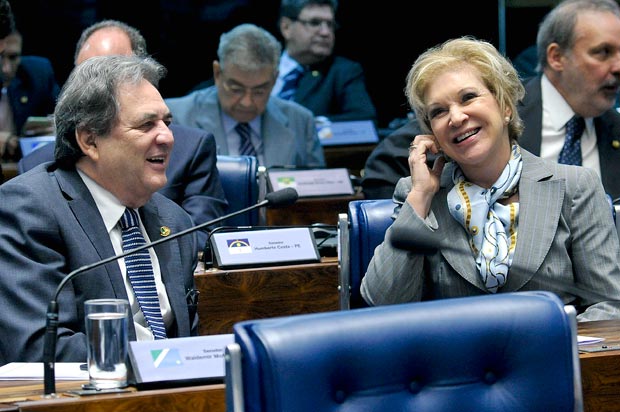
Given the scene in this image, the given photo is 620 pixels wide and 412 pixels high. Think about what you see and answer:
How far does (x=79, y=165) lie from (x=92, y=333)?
87 centimetres

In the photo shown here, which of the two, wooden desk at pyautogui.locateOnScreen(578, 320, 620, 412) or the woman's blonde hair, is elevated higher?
the woman's blonde hair

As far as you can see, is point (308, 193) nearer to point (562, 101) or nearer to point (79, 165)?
point (562, 101)

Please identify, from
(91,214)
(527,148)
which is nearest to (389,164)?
(527,148)

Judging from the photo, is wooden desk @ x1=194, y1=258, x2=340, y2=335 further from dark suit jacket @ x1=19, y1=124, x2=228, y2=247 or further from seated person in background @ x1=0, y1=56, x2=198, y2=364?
dark suit jacket @ x1=19, y1=124, x2=228, y2=247

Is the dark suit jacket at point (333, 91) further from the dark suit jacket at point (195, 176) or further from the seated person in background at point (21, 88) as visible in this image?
the dark suit jacket at point (195, 176)

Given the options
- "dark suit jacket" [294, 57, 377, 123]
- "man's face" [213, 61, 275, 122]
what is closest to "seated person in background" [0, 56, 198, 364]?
"man's face" [213, 61, 275, 122]

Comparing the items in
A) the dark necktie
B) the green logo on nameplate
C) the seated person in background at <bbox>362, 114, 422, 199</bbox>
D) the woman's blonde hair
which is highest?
the woman's blonde hair

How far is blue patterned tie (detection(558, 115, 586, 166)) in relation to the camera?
4.21m

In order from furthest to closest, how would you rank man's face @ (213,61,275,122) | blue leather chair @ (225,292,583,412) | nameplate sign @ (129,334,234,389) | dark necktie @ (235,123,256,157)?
1. dark necktie @ (235,123,256,157)
2. man's face @ (213,61,275,122)
3. nameplate sign @ (129,334,234,389)
4. blue leather chair @ (225,292,583,412)

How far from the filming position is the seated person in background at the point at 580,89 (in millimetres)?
4234

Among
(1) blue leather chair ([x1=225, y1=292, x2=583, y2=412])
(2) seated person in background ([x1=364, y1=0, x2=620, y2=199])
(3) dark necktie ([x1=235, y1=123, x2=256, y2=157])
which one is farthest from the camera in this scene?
(3) dark necktie ([x1=235, y1=123, x2=256, y2=157])

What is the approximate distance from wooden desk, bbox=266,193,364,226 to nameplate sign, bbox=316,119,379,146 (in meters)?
1.67

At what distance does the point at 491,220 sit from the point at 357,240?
48 cm

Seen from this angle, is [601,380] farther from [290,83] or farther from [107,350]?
[290,83]
